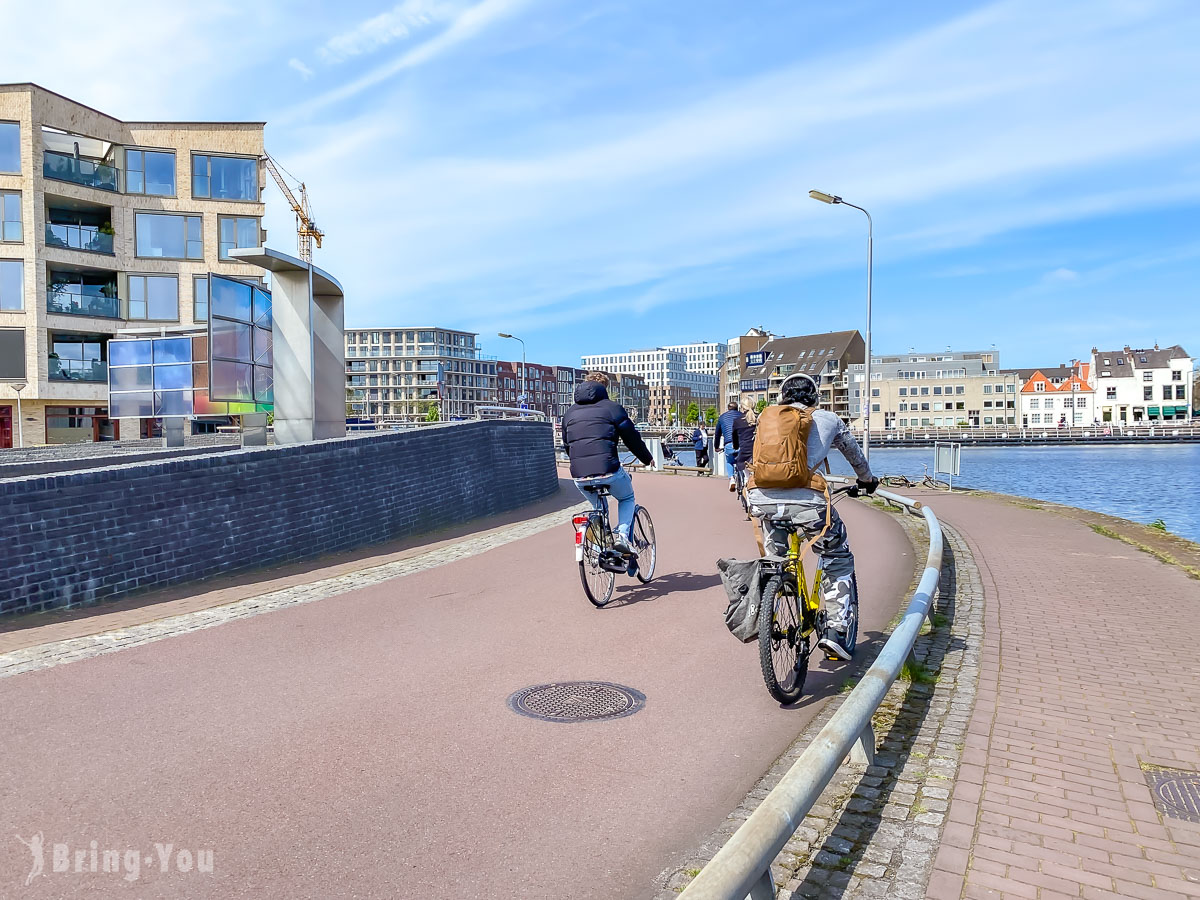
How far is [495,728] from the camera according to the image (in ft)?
14.4

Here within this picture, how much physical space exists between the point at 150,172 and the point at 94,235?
3703 millimetres

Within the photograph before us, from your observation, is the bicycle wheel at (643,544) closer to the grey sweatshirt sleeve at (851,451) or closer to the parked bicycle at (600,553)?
the parked bicycle at (600,553)

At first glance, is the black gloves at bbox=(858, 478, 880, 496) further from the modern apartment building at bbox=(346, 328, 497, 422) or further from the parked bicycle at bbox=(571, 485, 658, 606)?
the modern apartment building at bbox=(346, 328, 497, 422)

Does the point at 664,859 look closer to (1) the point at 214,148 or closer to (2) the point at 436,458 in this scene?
(2) the point at 436,458

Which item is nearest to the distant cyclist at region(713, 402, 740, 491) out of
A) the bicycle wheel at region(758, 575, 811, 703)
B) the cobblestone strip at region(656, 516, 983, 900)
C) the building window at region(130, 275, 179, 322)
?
the cobblestone strip at region(656, 516, 983, 900)

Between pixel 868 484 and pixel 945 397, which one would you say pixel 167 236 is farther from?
pixel 945 397

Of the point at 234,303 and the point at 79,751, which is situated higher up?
the point at 234,303

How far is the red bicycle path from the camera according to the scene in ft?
9.93

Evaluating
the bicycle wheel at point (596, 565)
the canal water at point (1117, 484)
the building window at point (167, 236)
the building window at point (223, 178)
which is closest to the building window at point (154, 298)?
the building window at point (167, 236)

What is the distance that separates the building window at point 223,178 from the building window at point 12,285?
7.41 meters

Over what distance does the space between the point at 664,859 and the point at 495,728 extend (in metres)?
1.49

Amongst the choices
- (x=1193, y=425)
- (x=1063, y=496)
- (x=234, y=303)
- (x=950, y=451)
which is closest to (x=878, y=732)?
(x=234, y=303)

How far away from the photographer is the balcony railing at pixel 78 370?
1348 inches

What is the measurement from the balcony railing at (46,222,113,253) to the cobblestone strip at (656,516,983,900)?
38.0 meters
